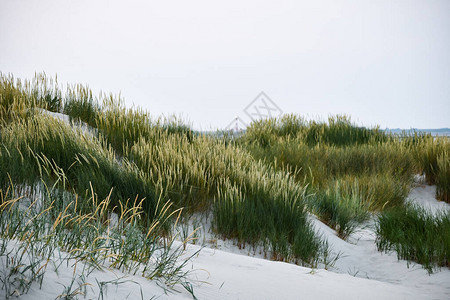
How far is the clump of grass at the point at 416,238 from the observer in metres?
3.47

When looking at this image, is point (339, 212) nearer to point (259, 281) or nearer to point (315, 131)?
point (259, 281)

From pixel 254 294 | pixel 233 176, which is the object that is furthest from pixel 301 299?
pixel 233 176

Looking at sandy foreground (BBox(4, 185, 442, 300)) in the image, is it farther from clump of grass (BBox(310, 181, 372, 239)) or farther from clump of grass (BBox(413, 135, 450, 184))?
clump of grass (BBox(413, 135, 450, 184))

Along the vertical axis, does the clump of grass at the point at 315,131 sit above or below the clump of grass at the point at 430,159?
above

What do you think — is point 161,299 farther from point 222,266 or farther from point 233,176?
point 233,176

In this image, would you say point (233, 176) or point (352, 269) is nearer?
point (352, 269)

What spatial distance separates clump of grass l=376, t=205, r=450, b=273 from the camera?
3.47m

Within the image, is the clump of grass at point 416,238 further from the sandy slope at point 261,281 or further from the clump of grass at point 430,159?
the clump of grass at point 430,159

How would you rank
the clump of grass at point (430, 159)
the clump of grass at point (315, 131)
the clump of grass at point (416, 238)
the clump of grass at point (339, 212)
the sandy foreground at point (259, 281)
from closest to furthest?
1. the sandy foreground at point (259, 281)
2. the clump of grass at point (416, 238)
3. the clump of grass at point (339, 212)
4. the clump of grass at point (430, 159)
5. the clump of grass at point (315, 131)

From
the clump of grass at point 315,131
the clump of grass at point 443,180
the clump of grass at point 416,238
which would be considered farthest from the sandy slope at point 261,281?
the clump of grass at point 315,131

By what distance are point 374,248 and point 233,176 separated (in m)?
1.78

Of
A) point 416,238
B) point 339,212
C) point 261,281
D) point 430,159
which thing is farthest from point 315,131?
point 261,281

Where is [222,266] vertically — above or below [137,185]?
below

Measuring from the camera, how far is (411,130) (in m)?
10.1
